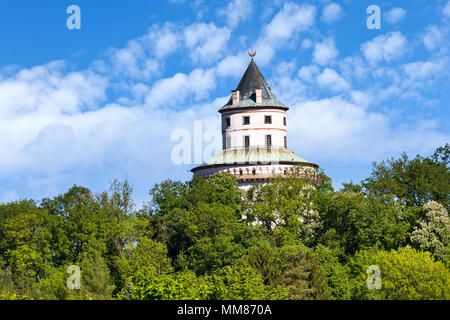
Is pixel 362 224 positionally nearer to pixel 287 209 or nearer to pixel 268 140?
pixel 287 209

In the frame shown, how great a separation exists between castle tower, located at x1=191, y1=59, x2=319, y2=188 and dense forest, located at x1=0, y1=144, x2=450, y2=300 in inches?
176

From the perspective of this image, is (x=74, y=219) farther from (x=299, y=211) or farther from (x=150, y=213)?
(x=299, y=211)

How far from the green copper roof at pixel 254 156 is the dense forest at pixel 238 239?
5.37m

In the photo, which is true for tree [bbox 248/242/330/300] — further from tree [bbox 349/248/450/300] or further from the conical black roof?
the conical black roof

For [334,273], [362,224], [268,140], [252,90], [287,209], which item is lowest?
[334,273]

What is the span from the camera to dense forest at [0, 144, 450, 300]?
255ft

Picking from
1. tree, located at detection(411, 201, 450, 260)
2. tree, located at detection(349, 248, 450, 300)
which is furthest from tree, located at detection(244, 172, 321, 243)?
tree, located at detection(411, 201, 450, 260)

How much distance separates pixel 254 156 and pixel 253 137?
4.74 metres

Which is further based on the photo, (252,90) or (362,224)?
(252,90)

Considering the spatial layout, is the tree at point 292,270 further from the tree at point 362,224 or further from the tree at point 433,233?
the tree at point 433,233

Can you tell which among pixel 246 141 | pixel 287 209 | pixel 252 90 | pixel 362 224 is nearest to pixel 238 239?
pixel 287 209

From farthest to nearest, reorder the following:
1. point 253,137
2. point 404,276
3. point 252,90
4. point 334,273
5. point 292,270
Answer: point 252,90, point 253,137, point 334,273, point 404,276, point 292,270

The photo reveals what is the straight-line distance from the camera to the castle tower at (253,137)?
103m

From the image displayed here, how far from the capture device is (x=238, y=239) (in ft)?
285
